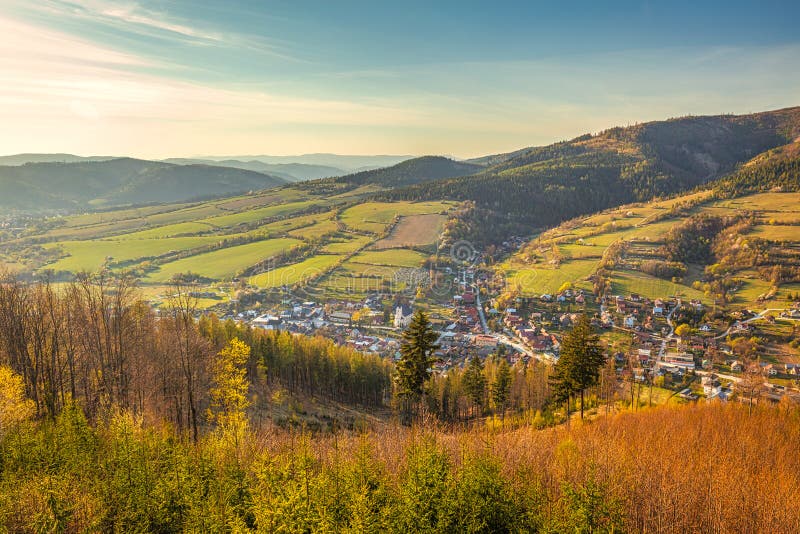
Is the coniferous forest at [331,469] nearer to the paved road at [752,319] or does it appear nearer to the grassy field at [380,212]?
the paved road at [752,319]

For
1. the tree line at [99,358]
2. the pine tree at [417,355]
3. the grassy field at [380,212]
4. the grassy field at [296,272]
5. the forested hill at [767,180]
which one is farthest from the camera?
the grassy field at [380,212]

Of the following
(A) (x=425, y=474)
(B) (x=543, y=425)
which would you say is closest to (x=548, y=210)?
(B) (x=543, y=425)

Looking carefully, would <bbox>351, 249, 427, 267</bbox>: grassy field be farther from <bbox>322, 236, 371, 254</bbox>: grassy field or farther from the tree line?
the tree line

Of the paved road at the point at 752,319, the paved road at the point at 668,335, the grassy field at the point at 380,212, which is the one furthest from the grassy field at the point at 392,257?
the paved road at the point at 752,319

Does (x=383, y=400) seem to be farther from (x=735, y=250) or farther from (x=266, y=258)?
(x=735, y=250)

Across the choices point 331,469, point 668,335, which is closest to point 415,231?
point 668,335
